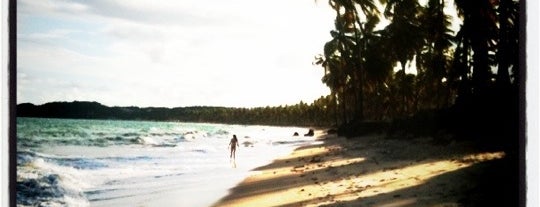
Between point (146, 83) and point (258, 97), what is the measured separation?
15.0 inches

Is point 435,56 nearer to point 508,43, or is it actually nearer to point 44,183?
point 508,43

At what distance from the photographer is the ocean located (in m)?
1.66

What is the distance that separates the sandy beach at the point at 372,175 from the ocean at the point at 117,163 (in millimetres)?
76

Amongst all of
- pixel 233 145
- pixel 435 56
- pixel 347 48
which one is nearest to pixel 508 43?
pixel 435 56

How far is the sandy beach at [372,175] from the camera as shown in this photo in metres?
1.66

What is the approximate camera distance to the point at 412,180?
5.51 feet

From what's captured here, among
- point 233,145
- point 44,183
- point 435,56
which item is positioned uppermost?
point 435,56

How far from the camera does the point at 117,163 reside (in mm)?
1668

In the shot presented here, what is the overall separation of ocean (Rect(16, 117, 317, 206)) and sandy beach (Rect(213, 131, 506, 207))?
76 mm

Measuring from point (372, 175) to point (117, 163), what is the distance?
854mm

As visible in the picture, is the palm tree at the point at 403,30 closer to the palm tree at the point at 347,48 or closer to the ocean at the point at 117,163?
the palm tree at the point at 347,48

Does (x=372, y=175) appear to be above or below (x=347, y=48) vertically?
below

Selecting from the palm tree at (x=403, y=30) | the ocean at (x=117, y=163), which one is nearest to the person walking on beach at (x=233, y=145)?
the ocean at (x=117, y=163)

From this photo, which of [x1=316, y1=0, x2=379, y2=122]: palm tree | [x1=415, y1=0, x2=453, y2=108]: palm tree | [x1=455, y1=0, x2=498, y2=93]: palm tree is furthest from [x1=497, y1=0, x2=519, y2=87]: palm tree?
[x1=316, y1=0, x2=379, y2=122]: palm tree
